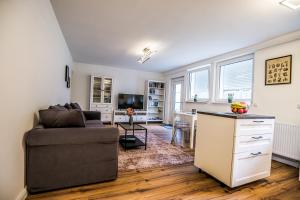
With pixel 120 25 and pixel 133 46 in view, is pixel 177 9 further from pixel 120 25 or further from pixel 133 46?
pixel 133 46

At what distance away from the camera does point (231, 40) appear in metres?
3.32

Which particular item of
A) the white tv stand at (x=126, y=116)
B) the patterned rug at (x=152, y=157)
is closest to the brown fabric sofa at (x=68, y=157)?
the patterned rug at (x=152, y=157)

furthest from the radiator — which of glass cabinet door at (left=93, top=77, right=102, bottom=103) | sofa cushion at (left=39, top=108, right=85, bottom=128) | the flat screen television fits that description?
glass cabinet door at (left=93, top=77, right=102, bottom=103)

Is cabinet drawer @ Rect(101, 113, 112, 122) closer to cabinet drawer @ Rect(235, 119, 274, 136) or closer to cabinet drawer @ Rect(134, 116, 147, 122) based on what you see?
cabinet drawer @ Rect(134, 116, 147, 122)

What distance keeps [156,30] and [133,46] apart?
1071 mm

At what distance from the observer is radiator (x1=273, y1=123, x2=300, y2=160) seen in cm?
269

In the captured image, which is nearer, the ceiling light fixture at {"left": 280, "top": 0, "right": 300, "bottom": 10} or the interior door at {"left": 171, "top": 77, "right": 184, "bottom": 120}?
the ceiling light fixture at {"left": 280, "top": 0, "right": 300, "bottom": 10}

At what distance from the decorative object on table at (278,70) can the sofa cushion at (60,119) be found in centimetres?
345

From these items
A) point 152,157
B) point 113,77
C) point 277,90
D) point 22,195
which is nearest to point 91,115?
point 152,157

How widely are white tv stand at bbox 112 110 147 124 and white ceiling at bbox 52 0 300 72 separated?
296 centimetres

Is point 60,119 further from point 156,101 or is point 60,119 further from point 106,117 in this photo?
point 156,101

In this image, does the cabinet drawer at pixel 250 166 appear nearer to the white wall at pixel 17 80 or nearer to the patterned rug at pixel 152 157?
the patterned rug at pixel 152 157

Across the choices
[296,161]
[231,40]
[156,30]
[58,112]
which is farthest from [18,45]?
[296,161]

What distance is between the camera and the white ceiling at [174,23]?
7.29ft
